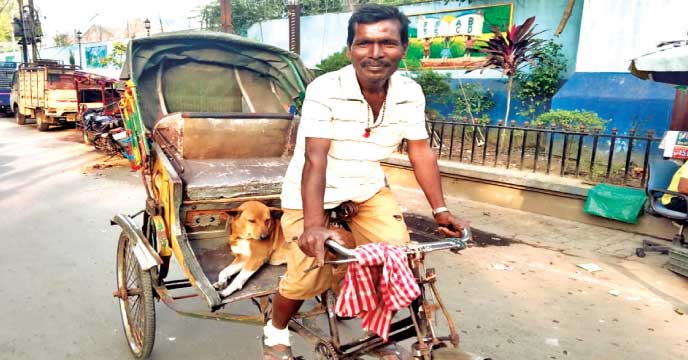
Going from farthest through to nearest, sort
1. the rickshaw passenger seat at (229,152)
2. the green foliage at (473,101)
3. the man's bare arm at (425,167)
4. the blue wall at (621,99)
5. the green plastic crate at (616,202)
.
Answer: the green foliage at (473,101)
the blue wall at (621,99)
the green plastic crate at (616,202)
the rickshaw passenger seat at (229,152)
the man's bare arm at (425,167)

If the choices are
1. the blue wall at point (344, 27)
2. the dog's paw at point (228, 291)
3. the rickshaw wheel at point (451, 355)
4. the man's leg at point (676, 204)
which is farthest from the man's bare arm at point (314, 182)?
the blue wall at point (344, 27)

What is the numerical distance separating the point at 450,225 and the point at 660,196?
411cm

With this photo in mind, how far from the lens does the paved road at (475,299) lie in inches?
131

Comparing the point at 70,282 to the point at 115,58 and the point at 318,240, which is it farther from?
the point at 115,58

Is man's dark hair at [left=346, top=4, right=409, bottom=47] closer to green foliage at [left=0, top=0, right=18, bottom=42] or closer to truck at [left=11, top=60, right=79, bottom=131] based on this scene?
truck at [left=11, top=60, right=79, bottom=131]

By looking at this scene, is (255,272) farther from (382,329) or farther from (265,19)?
(265,19)

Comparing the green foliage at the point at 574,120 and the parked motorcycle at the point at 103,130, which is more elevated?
the green foliage at the point at 574,120

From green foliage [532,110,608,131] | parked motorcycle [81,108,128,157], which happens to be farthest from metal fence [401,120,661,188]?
parked motorcycle [81,108,128,157]

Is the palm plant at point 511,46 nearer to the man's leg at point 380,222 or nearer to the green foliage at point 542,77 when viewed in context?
the green foliage at point 542,77

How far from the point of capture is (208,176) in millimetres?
3338

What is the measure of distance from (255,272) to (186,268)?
16.2 inches

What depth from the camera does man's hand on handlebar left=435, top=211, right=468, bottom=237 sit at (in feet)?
6.64

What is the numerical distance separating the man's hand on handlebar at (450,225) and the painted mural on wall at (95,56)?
98.9ft

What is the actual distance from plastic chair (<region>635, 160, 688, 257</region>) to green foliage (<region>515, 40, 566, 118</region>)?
14.1 feet
